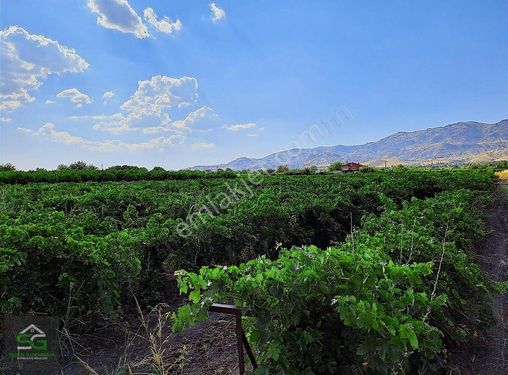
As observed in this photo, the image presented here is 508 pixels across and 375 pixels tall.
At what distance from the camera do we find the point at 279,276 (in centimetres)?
237

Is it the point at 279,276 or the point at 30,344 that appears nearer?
the point at 279,276

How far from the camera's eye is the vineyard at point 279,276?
2.39 meters

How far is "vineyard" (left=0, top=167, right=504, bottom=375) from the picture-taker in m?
2.39

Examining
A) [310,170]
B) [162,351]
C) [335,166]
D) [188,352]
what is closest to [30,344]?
[162,351]

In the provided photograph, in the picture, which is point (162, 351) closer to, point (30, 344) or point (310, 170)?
point (30, 344)

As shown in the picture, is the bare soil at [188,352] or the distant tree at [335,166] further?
the distant tree at [335,166]

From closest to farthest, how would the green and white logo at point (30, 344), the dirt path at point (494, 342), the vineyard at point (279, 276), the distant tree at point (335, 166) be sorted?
the vineyard at point (279, 276), the dirt path at point (494, 342), the green and white logo at point (30, 344), the distant tree at point (335, 166)

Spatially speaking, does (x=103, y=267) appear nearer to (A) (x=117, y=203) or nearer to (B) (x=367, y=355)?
(B) (x=367, y=355)

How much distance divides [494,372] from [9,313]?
4135 mm

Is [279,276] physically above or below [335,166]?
below

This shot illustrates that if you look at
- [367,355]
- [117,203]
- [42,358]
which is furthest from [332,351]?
[117,203]

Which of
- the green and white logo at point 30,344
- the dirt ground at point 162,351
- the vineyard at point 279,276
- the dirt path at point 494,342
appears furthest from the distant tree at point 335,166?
the green and white logo at point 30,344

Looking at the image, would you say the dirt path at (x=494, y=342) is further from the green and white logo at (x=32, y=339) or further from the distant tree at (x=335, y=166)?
the distant tree at (x=335, y=166)

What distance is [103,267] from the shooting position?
153 inches
